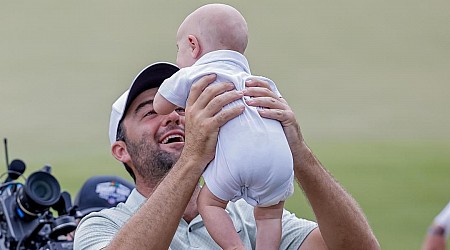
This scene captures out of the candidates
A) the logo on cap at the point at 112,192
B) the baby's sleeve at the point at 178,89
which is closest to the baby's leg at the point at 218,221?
the baby's sleeve at the point at 178,89

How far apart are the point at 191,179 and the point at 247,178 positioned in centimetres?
21

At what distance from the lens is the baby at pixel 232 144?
3691mm

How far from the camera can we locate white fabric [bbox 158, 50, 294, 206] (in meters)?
3.68

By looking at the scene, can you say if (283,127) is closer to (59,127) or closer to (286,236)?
(286,236)

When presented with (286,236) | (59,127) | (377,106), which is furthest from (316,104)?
(286,236)

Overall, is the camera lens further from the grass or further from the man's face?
the grass

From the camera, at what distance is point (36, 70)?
21906 mm

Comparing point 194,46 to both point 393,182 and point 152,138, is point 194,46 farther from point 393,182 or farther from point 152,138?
point 393,182

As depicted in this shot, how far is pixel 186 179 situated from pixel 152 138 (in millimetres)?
816

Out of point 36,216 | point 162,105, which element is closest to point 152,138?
point 162,105

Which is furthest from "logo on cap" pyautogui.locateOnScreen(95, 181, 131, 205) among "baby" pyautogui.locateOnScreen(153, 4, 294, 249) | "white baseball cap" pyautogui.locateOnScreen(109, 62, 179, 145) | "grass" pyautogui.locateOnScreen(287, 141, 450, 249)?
"grass" pyautogui.locateOnScreen(287, 141, 450, 249)

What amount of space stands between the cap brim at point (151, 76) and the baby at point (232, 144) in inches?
21.4

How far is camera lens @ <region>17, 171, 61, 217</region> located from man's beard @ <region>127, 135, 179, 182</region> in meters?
1.32

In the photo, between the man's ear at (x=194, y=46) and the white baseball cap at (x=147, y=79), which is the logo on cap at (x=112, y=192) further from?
the man's ear at (x=194, y=46)
